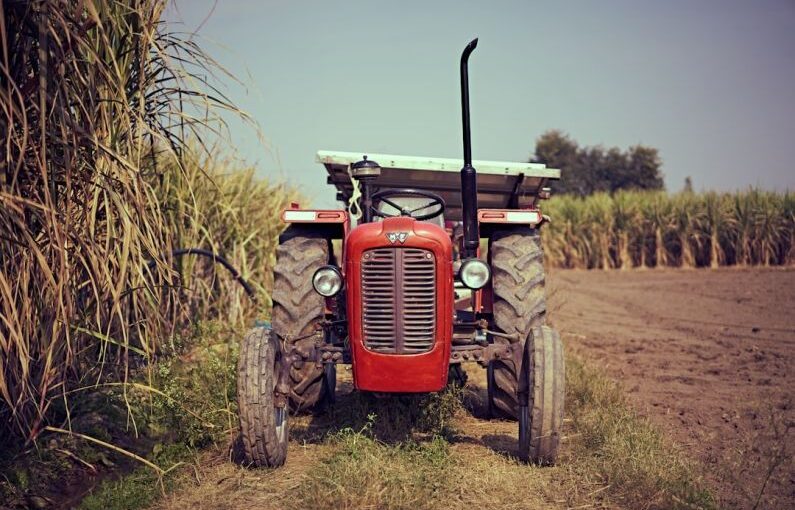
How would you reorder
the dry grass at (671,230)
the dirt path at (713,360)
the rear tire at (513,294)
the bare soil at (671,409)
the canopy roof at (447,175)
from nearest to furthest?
the bare soil at (671,409), the dirt path at (713,360), the rear tire at (513,294), the canopy roof at (447,175), the dry grass at (671,230)

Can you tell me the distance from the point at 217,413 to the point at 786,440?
3384 millimetres

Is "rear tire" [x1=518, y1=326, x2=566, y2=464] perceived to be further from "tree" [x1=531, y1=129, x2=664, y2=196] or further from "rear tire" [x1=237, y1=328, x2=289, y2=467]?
"tree" [x1=531, y1=129, x2=664, y2=196]


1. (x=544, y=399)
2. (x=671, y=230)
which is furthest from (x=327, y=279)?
(x=671, y=230)

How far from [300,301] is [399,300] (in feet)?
2.83

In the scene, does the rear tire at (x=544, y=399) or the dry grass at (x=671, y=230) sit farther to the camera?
the dry grass at (x=671, y=230)

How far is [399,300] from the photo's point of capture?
370 cm

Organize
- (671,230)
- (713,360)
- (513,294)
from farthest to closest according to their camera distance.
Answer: (671,230) < (713,360) < (513,294)

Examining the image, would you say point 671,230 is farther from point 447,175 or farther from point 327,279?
point 327,279

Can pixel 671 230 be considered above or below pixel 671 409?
above

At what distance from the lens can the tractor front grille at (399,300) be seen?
3.70m

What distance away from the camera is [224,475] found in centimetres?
372

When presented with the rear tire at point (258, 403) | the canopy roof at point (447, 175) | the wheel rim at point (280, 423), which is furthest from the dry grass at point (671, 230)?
the rear tire at point (258, 403)

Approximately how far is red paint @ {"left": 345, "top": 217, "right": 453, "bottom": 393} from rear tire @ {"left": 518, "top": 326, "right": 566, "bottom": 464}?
46 cm

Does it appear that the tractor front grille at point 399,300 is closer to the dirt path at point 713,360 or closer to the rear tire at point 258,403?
the rear tire at point 258,403
